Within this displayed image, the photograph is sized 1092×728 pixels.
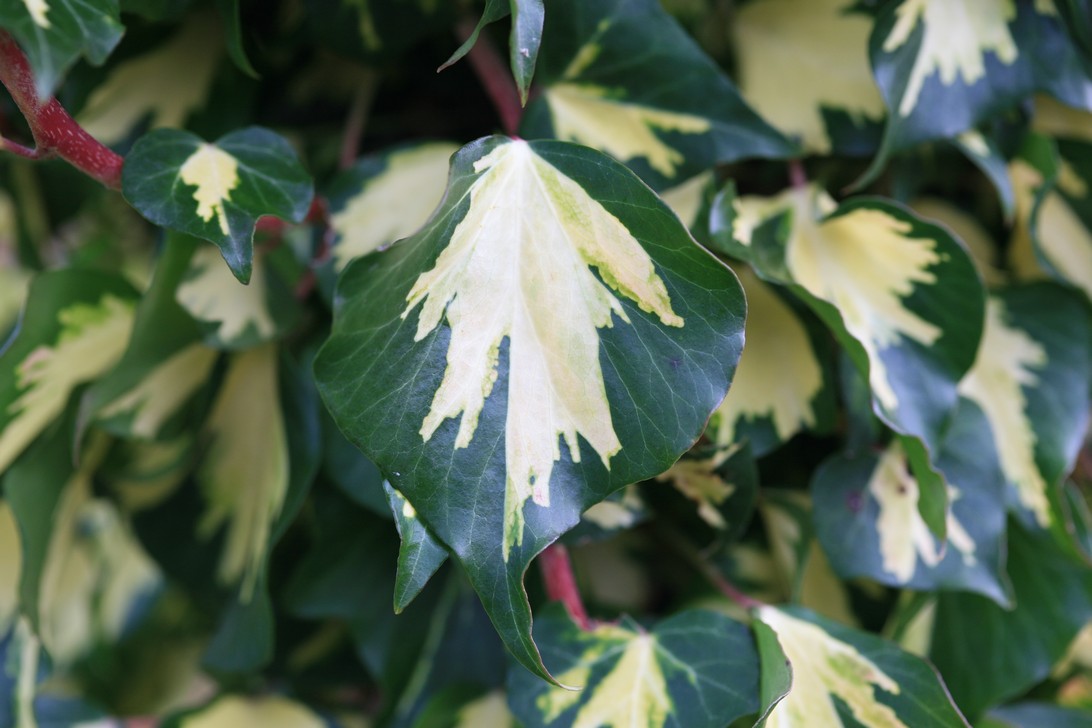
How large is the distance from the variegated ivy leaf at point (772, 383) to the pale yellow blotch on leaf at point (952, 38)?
116 millimetres

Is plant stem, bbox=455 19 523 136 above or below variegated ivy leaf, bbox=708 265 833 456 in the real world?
above

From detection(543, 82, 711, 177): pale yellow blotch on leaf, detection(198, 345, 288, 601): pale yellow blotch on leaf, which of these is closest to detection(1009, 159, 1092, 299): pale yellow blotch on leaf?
detection(543, 82, 711, 177): pale yellow blotch on leaf

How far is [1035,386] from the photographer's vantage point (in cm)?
50

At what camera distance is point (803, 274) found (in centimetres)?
43

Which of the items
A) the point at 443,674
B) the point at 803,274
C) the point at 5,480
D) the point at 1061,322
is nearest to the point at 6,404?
the point at 5,480

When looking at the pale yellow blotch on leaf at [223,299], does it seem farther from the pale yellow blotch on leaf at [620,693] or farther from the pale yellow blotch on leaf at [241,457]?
the pale yellow blotch on leaf at [620,693]

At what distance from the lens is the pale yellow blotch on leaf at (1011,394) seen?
0.49 metres

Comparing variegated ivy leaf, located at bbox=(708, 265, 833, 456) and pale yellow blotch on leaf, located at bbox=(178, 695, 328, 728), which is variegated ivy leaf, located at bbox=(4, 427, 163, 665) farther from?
variegated ivy leaf, located at bbox=(708, 265, 833, 456)

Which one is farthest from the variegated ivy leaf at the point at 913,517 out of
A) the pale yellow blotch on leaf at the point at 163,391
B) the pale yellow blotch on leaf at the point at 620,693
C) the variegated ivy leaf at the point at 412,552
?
the pale yellow blotch on leaf at the point at 163,391

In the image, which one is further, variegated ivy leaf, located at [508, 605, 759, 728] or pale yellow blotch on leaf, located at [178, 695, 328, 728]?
pale yellow blotch on leaf, located at [178, 695, 328, 728]

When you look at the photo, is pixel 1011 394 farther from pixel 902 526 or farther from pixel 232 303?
pixel 232 303

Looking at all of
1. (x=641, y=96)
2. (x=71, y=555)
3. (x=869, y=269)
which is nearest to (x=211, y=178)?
(x=641, y=96)

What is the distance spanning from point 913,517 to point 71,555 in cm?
57

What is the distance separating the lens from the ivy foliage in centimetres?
32
